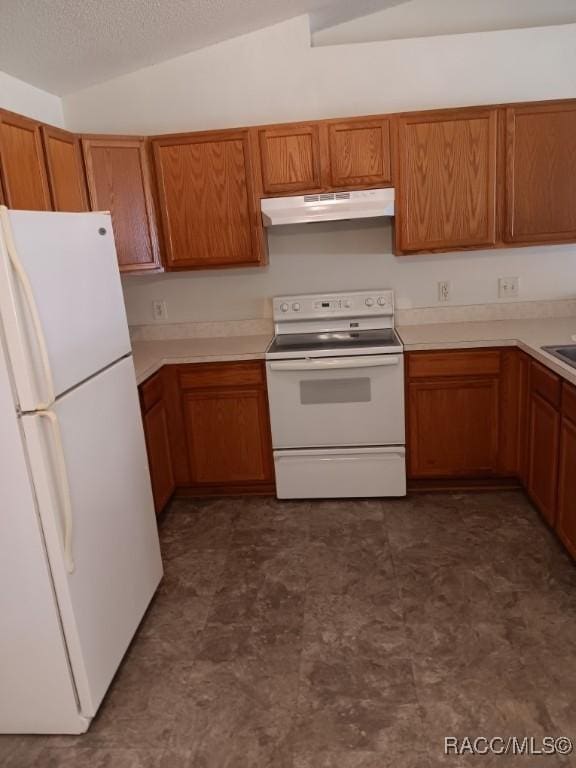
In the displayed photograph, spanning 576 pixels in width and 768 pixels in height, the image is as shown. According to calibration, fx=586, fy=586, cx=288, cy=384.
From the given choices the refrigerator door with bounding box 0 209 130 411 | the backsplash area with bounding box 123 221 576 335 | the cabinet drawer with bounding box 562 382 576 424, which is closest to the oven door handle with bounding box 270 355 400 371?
the backsplash area with bounding box 123 221 576 335

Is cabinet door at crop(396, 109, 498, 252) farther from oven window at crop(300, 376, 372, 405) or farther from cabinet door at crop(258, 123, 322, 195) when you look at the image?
oven window at crop(300, 376, 372, 405)

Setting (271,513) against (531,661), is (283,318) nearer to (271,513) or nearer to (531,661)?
(271,513)

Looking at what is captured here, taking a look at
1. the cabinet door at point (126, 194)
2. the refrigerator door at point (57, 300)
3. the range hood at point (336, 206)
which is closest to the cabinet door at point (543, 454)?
the range hood at point (336, 206)

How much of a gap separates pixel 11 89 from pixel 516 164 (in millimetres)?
2587

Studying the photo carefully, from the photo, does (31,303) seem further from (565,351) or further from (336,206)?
(565,351)

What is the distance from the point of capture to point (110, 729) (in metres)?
1.88

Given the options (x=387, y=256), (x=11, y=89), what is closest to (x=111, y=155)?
(x=11, y=89)

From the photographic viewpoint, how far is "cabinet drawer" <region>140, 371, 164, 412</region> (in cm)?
292

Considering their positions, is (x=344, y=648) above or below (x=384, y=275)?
below

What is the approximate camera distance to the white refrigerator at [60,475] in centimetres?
162

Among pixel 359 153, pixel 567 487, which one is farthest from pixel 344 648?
pixel 359 153

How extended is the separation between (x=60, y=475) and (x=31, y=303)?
497 millimetres

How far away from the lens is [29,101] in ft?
10.1

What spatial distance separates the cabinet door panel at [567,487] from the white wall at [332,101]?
1.29m
